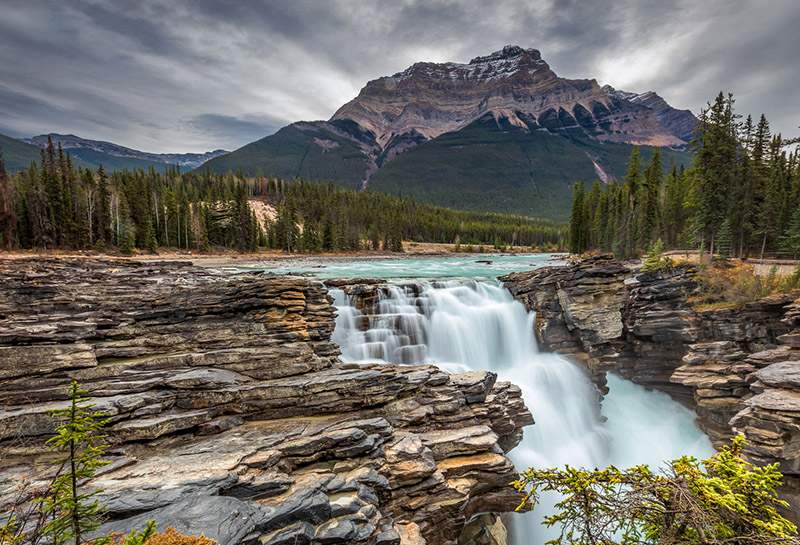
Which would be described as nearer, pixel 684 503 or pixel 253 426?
pixel 684 503

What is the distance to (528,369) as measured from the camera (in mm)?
20109

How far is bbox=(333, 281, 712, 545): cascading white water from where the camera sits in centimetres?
1659

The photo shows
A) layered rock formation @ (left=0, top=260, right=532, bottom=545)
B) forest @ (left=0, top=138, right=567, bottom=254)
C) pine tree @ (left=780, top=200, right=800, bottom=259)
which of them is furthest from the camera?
forest @ (left=0, top=138, right=567, bottom=254)

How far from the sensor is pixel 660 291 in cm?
2175

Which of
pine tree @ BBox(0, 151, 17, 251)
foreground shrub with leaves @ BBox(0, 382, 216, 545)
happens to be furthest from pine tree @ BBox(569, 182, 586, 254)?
pine tree @ BBox(0, 151, 17, 251)

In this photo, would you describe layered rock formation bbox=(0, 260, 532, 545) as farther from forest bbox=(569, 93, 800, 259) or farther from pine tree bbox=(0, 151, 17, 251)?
pine tree bbox=(0, 151, 17, 251)

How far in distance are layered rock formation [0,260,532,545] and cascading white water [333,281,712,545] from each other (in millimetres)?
4675

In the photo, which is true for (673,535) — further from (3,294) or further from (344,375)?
(3,294)

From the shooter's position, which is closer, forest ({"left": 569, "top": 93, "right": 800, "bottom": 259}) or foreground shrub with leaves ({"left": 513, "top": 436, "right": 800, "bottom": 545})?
foreground shrub with leaves ({"left": 513, "top": 436, "right": 800, "bottom": 545})

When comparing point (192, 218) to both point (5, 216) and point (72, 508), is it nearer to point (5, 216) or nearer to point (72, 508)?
point (5, 216)

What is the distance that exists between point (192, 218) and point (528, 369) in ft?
266

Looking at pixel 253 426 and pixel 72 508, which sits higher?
pixel 72 508

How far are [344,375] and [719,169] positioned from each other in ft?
134

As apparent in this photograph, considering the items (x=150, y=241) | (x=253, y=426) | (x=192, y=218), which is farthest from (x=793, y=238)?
(x=192, y=218)
